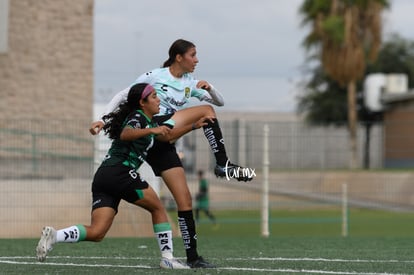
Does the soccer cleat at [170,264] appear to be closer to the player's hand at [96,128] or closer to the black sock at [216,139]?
the black sock at [216,139]

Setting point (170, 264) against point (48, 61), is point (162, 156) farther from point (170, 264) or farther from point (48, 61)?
point (48, 61)

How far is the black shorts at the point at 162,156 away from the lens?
994 centimetres

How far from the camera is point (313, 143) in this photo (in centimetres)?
3062

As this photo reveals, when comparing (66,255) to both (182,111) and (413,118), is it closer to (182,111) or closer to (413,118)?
(182,111)

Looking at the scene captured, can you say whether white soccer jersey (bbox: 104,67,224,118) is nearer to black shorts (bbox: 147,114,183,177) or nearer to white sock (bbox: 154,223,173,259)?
black shorts (bbox: 147,114,183,177)

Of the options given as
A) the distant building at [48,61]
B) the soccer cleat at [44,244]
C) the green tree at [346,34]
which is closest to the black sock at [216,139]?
the soccer cleat at [44,244]

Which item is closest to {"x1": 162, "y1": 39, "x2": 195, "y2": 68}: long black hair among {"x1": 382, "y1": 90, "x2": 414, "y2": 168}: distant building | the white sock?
the white sock

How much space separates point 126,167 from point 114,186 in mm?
214

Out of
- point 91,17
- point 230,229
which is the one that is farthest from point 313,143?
point 91,17

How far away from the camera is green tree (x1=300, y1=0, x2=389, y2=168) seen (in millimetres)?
49531

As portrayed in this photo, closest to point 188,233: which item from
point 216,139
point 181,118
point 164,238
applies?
point 164,238

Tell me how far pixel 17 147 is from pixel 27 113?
139 inches

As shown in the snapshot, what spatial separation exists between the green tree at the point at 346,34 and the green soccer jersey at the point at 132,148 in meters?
40.0

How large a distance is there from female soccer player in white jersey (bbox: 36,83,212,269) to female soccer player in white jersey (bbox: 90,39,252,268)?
0.16 m
